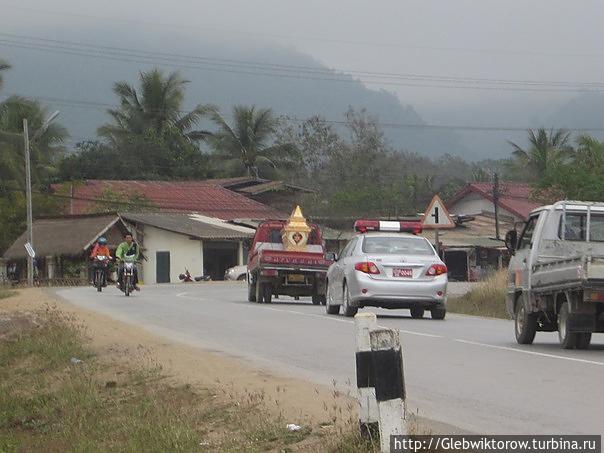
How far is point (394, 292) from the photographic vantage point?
2302cm

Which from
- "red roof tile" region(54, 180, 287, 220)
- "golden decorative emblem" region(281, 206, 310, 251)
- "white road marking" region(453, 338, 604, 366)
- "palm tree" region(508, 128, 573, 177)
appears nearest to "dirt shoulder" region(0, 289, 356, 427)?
"white road marking" region(453, 338, 604, 366)

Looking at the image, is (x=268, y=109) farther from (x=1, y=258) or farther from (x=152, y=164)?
(x=1, y=258)

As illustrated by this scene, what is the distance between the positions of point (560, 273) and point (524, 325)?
1.85 metres

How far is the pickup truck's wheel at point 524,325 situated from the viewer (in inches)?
667

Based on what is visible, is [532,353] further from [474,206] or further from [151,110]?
[151,110]

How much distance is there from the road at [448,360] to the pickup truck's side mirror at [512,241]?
136cm

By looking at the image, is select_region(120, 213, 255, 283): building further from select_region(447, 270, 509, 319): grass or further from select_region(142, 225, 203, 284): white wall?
select_region(447, 270, 509, 319): grass

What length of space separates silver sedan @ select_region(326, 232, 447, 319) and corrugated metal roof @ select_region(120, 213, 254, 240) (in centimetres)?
4015

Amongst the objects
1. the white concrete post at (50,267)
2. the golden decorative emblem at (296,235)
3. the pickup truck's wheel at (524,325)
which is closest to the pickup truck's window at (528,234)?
the pickup truck's wheel at (524,325)

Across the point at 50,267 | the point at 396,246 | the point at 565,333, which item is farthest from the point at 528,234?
the point at 50,267

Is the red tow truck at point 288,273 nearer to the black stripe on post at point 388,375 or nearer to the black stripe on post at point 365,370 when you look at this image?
the black stripe on post at point 365,370

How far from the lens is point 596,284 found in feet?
A: 48.4

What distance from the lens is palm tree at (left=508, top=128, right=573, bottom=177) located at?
7625cm

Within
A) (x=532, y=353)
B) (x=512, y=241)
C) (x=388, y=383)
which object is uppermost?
(x=512, y=241)
